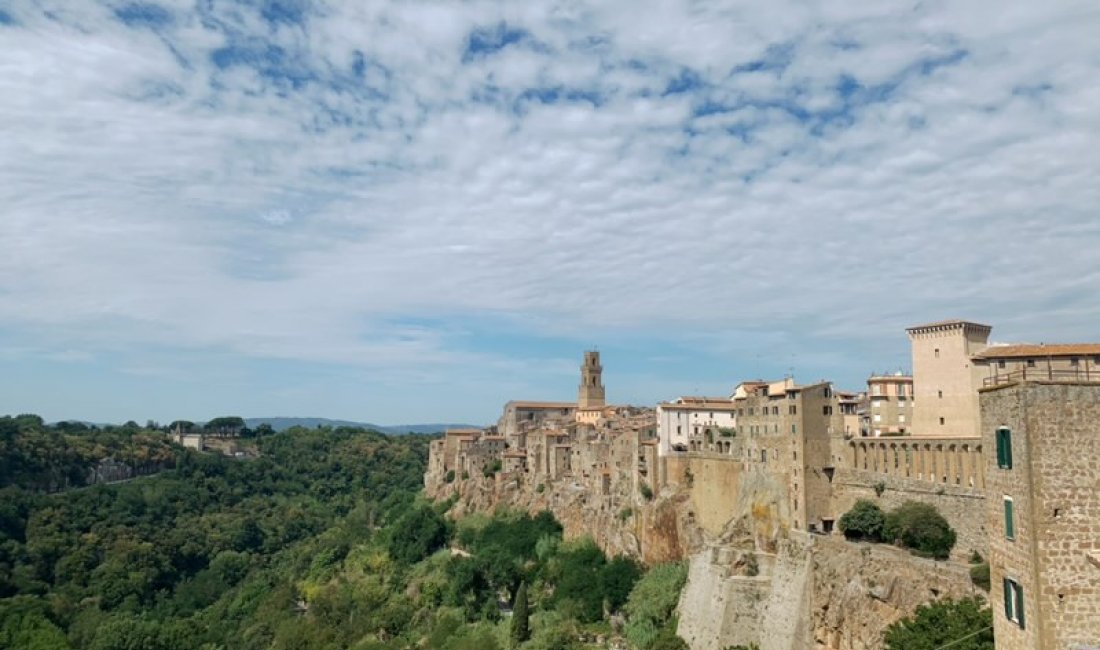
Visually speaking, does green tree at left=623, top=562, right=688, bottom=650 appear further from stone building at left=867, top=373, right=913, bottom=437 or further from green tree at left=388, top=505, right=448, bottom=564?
green tree at left=388, top=505, right=448, bottom=564

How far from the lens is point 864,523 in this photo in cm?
3425

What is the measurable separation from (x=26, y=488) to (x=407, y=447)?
54551 mm

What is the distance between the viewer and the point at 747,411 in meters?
45.4

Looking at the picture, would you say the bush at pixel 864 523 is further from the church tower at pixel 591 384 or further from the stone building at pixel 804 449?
the church tower at pixel 591 384

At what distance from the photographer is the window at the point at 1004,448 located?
14375 mm

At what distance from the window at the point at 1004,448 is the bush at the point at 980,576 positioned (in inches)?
493

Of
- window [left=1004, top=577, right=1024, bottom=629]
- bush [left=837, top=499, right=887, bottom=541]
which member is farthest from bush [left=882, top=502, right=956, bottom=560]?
window [left=1004, top=577, right=1024, bottom=629]

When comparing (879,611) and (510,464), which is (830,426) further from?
(510,464)

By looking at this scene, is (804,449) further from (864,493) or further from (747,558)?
(747,558)

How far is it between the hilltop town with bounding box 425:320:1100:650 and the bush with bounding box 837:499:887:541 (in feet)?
2.79

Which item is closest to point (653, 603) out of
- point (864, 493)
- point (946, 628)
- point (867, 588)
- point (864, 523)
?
point (864, 493)

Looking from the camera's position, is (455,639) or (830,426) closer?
(830,426)

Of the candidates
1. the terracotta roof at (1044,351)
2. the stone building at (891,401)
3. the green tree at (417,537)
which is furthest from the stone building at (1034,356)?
Result: the green tree at (417,537)

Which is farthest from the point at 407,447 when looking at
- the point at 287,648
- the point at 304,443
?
the point at 287,648
